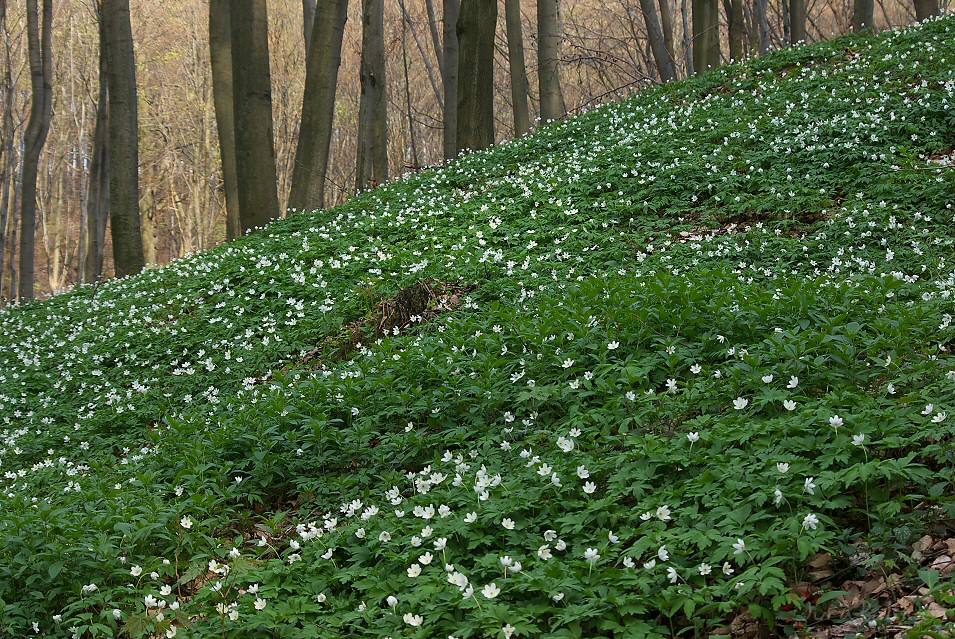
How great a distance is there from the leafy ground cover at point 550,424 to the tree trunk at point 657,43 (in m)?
8.39

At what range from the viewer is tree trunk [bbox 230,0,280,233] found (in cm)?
1169

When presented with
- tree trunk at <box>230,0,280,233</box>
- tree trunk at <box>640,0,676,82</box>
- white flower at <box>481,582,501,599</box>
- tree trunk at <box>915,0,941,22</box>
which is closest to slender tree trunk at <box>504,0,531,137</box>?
tree trunk at <box>640,0,676,82</box>

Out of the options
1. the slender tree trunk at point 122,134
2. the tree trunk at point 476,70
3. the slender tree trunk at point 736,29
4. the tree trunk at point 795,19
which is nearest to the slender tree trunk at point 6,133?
the slender tree trunk at point 122,134

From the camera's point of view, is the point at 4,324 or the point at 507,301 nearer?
the point at 507,301

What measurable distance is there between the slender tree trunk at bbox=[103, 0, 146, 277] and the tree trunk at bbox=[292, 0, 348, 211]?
107 inches

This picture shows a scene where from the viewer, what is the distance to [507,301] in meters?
6.16

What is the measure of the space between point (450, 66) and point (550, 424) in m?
13.3

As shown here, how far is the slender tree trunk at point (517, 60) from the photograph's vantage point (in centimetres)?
1614

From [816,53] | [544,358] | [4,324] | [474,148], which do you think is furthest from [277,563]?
[816,53]

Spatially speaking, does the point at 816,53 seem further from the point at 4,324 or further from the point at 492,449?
the point at 4,324

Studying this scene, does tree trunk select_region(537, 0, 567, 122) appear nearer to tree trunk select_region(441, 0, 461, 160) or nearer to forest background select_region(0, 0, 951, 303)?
tree trunk select_region(441, 0, 461, 160)

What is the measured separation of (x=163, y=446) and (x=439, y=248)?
3709 millimetres

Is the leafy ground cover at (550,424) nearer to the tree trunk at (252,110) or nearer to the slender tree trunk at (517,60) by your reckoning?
the tree trunk at (252,110)

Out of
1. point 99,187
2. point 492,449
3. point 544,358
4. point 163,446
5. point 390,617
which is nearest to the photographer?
point 390,617
